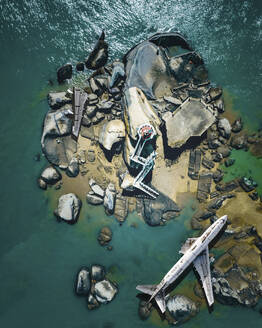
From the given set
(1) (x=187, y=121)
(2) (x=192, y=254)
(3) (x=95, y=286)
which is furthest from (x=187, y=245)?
(1) (x=187, y=121)

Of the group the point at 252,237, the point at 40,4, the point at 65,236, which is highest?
the point at 40,4

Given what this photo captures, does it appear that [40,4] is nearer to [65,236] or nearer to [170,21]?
[170,21]

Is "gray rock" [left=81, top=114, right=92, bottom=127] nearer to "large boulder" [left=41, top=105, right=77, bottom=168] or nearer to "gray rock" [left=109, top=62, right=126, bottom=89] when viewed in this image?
"large boulder" [left=41, top=105, right=77, bottom=168]

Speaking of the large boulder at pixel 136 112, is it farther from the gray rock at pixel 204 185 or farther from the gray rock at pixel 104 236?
the gray rock at pixel 104 236

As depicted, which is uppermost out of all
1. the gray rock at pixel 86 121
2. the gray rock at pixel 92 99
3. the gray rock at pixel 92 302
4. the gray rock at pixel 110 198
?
the gray rock at pixel 92 99

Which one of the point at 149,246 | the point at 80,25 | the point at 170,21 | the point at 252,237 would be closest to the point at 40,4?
the point at 80,25

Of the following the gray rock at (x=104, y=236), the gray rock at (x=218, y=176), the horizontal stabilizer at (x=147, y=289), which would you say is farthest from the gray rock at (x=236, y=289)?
the gray rock at (x=104, y=236)

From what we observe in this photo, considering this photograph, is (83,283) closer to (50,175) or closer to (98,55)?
(50,175)
